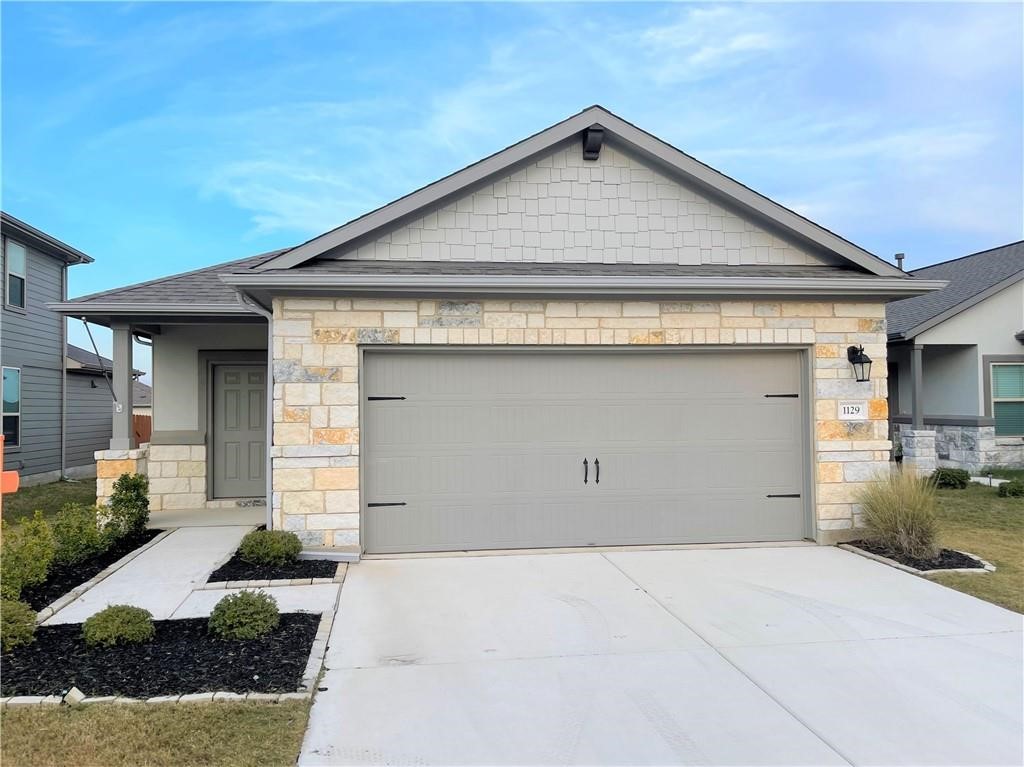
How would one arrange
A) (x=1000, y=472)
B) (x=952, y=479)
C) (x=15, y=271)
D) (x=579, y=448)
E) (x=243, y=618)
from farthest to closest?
(x=15, y=271), (x=1000, y=472), (x=952, y=479), (x=579, y=448), (x=243, y=618)

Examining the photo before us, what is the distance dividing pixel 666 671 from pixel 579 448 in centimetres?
369

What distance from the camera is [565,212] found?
8117 millimetres

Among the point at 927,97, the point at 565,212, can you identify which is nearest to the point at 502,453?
the point at 565,212

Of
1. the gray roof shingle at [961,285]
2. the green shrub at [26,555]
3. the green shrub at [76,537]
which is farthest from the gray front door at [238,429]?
the gray roof shingle at [961,285]

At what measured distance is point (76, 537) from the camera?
23.0 feet

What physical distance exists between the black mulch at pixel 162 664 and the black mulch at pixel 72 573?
110 centimetres

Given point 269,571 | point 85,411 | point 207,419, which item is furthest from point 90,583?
point 85,411

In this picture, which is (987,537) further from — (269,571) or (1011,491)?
(269,571)

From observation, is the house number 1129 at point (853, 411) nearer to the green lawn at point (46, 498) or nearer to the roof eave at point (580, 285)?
the roof eave at point (580, 285)

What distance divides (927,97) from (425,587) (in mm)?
14160

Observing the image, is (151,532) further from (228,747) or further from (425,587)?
(228,747)

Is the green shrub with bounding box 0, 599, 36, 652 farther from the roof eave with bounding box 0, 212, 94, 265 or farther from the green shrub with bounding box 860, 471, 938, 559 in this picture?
the roof eave with bounding box 0, 212, 94, 265

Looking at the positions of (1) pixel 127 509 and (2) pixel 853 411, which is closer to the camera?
(2) pixel 853 411

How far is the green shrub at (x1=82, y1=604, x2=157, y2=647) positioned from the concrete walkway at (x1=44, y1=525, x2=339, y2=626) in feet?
1.97
